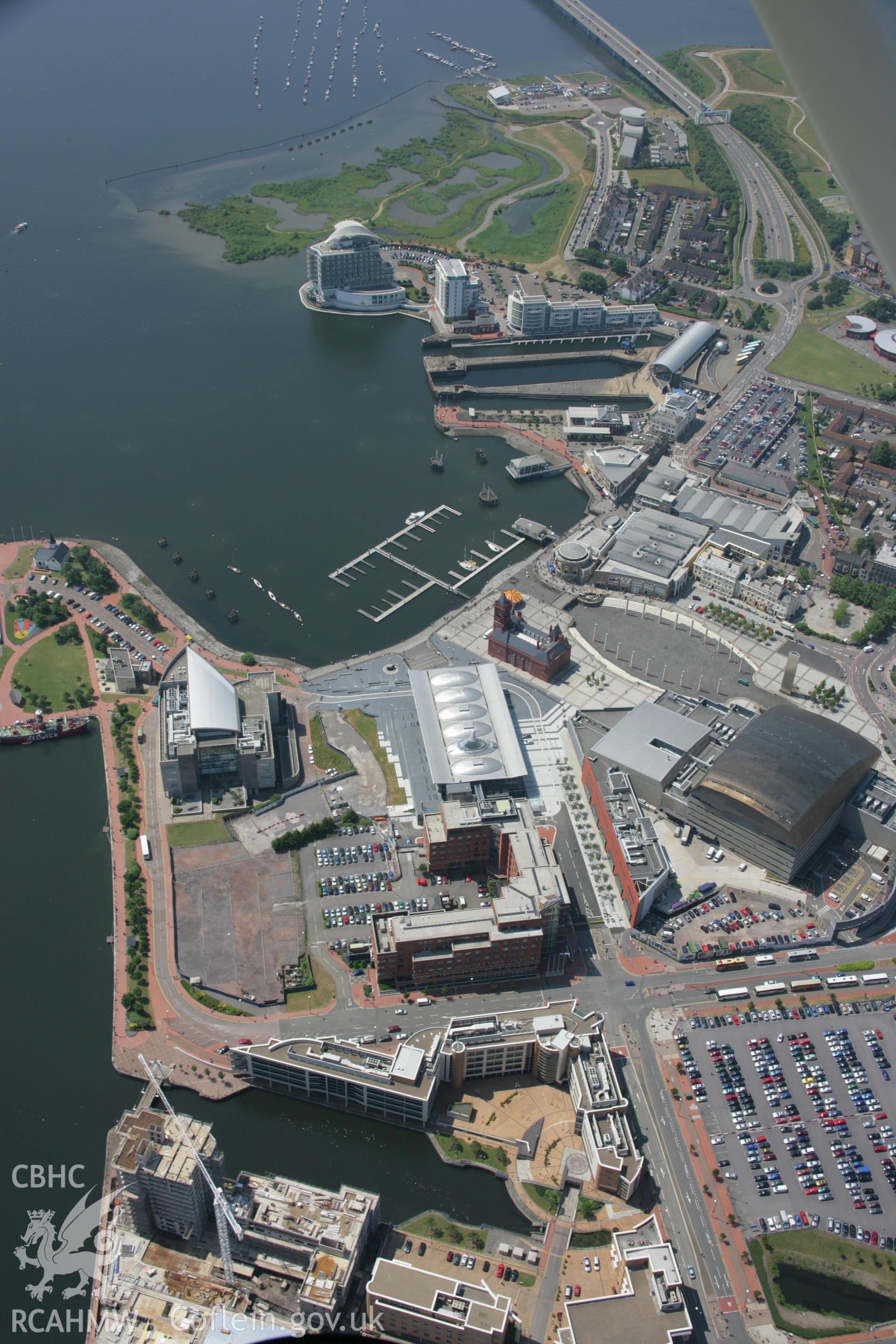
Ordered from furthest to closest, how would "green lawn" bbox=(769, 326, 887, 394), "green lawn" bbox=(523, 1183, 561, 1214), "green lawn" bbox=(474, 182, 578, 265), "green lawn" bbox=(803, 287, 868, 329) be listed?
"green lawn" bbox=(474, 182, 578, 265), "green lawn" bbox=(803, 287, 868, 329), "green lawn" bbox=(769, 326, 887, 394), "green lawn" bbox=(523, 1183, 561, 1214)

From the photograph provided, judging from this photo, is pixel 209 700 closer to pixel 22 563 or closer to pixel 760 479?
pixel 22 563

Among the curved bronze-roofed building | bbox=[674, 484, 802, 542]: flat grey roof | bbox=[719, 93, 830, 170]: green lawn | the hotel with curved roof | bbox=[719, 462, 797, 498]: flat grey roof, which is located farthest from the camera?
bbox=[719, 93, 830, 170]: green lawn

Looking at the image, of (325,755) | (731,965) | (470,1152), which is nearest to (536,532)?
(325,755)

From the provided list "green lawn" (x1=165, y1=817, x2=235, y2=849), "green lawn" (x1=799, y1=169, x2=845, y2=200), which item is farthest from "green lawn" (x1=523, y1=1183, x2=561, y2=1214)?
"green lawn" (x1=799, y1=169, x2=845, y2=200)

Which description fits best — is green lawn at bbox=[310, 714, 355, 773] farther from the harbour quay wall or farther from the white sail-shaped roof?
the harbour quay wall

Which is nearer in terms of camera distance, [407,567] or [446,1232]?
[446,1232]

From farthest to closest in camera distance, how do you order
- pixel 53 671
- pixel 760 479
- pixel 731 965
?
1. pixel 760 479
2. pixel 53 671
3. pixel 731 965

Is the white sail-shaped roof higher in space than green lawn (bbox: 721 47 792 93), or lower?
lower
